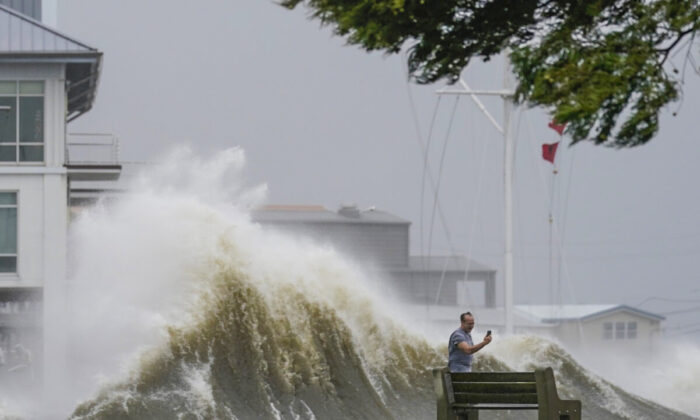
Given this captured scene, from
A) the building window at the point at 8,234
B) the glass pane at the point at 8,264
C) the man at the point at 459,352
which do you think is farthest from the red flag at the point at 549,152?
the man at the point at 459,352

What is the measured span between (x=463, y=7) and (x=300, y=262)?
1934cm

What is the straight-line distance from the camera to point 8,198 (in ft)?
145

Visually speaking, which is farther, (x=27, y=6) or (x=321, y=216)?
(x=321, y=216)

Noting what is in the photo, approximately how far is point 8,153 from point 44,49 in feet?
12.3

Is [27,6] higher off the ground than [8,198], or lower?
higher

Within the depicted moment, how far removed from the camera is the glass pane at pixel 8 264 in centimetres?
4388

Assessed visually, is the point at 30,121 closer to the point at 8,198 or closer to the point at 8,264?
the point at 8,198

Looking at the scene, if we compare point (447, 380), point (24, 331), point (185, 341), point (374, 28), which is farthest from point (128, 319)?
point (447, 380)

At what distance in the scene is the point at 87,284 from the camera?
40.2 m

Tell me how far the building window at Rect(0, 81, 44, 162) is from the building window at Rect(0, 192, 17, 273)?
1.37 metres

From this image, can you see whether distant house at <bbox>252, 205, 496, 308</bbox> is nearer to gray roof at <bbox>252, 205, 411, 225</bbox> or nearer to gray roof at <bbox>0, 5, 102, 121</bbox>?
gray roof at <bbox>252, 205, 411, 225</bbox>

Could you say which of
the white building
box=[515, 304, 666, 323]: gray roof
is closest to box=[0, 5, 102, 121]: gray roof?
the white building

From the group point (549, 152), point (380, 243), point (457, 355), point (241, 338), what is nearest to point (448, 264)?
point (380, 243)

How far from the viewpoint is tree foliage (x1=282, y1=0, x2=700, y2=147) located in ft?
45.9
